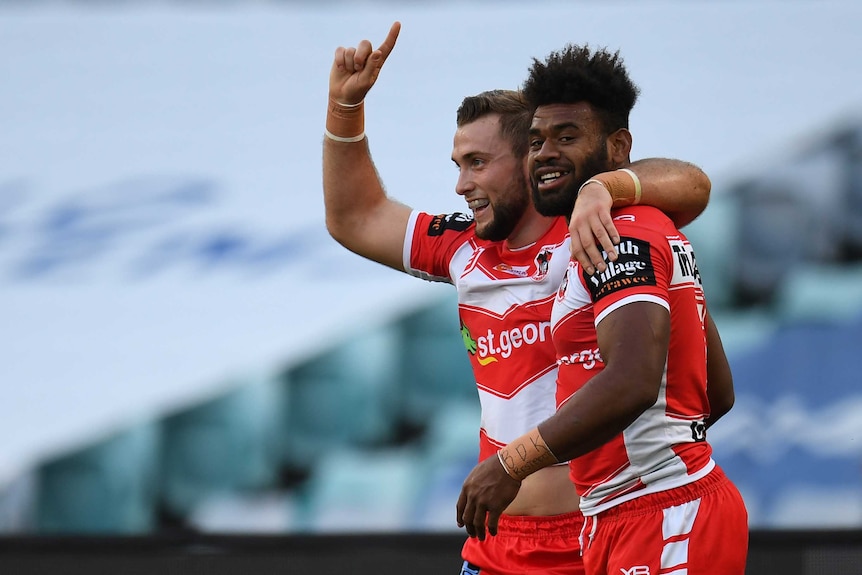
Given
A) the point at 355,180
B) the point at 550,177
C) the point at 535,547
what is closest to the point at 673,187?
the point at 550,177

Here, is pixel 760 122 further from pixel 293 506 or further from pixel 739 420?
pixel 293 506

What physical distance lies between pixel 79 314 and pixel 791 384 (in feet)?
9.96

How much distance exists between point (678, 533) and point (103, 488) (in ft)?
10.9

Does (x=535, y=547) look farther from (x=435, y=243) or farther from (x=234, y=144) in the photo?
(x=234, y=144)

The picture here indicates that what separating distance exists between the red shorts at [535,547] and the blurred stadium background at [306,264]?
6.58 ft

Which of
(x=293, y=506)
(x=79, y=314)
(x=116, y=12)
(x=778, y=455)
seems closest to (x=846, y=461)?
(x=778, y=455)

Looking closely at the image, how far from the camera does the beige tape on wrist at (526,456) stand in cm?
198

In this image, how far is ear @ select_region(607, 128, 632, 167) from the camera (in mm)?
2354

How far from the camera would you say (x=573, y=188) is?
7.58ft

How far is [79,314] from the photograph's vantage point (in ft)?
16.0

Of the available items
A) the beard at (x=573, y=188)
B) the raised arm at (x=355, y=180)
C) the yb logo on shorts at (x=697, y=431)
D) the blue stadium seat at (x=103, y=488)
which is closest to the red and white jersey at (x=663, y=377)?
the yb logo on shorts at (x=697, y=431)

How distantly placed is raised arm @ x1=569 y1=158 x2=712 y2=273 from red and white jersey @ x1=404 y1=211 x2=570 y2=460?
335mm

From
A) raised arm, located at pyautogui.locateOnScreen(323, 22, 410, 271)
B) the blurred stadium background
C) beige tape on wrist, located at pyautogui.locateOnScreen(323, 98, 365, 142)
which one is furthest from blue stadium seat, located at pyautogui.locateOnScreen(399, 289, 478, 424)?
beige tape on wrist, located at pyautogui.locateOnScreen(323, 98, 365, 142)

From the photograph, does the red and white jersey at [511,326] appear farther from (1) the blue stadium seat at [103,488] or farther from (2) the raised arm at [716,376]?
(1) the blue stadium seat at [103,488]
